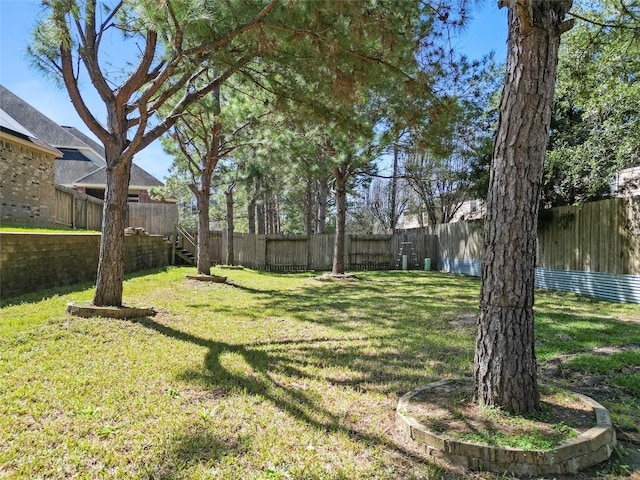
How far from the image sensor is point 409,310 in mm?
6516

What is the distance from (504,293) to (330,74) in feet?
10.8

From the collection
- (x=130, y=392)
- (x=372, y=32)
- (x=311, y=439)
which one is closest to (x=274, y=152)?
(x=372, y=32)

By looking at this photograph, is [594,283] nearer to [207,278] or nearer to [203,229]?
[207,278]

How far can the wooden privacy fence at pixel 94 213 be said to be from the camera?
11.4 metres

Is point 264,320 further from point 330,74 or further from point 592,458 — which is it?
point 592,458

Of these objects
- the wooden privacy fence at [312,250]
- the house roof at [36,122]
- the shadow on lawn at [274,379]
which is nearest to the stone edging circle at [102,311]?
the shadow on lawn at [274,379]

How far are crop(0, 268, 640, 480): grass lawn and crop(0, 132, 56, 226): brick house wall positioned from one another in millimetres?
5600

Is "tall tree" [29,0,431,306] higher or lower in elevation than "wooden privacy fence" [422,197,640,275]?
higher

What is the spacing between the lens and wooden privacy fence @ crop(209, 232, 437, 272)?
47.9 ft

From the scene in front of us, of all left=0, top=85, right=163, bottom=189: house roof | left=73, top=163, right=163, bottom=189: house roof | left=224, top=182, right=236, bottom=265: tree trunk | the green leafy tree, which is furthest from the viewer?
left=0, top=85, right=163, bottom=189: house roof

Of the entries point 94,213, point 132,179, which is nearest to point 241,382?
point 94,213

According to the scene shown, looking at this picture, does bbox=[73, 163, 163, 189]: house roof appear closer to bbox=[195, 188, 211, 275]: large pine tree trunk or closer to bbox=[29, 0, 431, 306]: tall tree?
bbox=[195, 188, 211, 275]: large pine tree trunk

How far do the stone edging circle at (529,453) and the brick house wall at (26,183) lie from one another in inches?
448

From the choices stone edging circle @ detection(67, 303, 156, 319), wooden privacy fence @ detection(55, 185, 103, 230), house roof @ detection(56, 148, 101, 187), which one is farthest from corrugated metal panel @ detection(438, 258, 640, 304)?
house roof @ detection(56, 148, 101, 187)
